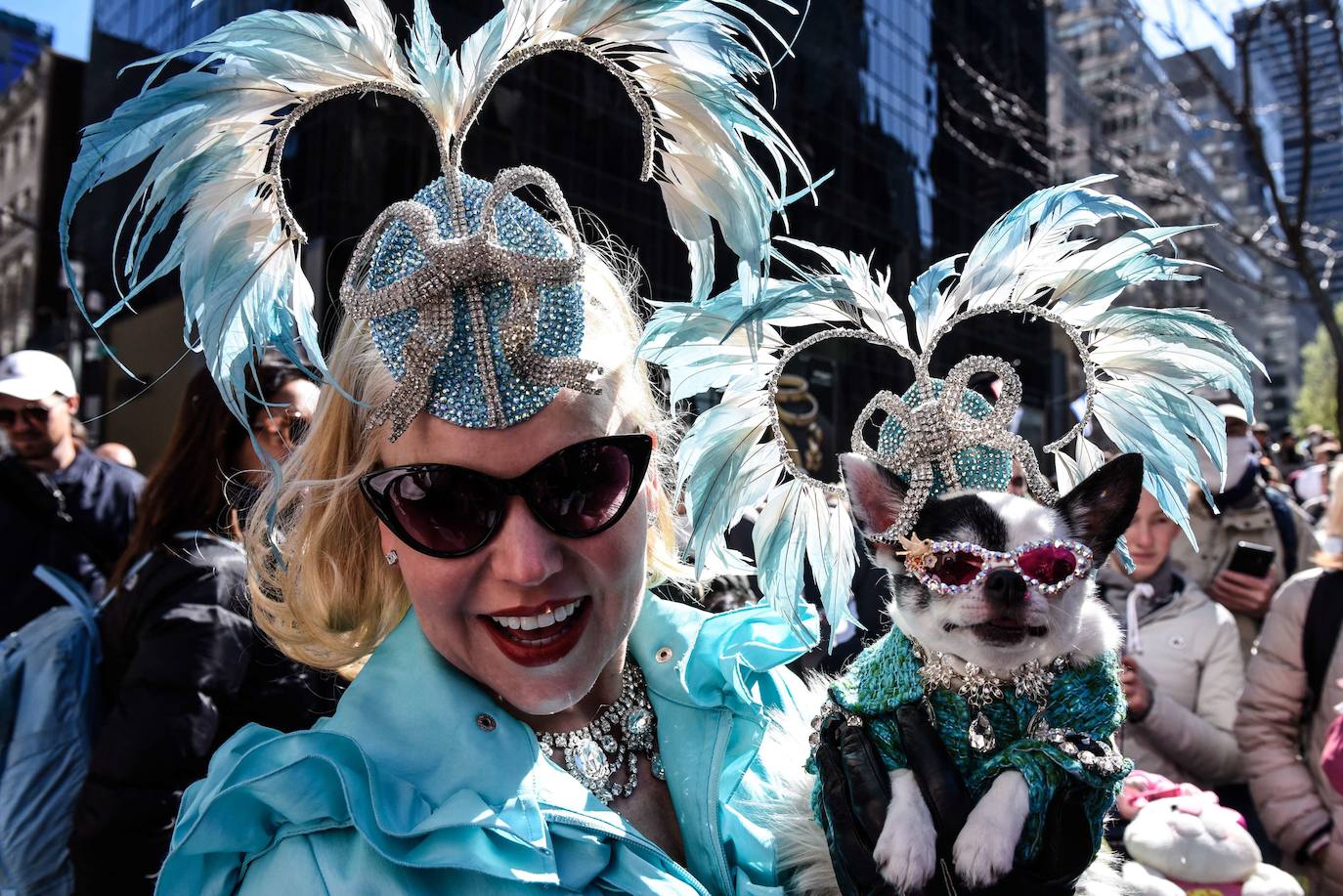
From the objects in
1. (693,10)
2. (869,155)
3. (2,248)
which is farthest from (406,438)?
(2,248)

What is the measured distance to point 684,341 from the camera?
167 cm

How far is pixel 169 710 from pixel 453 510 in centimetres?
181

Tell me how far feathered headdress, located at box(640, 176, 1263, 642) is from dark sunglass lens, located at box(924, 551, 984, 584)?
87mm

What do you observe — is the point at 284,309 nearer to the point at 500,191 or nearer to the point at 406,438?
the point at 406,438

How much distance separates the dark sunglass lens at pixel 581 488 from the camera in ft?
5.02

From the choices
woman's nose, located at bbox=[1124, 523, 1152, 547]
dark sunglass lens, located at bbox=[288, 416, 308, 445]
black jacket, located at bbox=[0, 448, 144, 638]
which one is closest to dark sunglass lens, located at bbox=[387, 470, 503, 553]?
dark sunglass lens, located at bbox=[288, 416, 308, 445]

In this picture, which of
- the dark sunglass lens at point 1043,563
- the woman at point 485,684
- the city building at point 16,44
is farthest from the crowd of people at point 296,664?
the city building at point 16,44

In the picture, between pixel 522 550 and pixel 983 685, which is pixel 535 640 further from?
pixel 983 685

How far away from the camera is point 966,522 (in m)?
1.73

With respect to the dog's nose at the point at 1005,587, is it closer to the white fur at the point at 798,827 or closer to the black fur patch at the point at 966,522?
the black fur patch at the point at 966,522

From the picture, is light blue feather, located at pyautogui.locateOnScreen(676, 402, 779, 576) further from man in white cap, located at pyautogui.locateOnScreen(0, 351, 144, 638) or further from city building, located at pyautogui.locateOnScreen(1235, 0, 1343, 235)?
city building, located at pyautogui.locateOnScreen(1235, 0, 1343, 235)

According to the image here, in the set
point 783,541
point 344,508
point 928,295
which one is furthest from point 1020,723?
point 344,508

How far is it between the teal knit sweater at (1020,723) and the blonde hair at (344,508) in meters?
0.55

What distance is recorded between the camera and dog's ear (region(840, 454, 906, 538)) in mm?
1776
